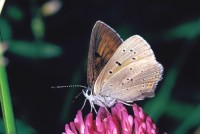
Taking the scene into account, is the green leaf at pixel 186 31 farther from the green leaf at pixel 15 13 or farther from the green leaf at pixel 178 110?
the green leaf at pixel 15 13

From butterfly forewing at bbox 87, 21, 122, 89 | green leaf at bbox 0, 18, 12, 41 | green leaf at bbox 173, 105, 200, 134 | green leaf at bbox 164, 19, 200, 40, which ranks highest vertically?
butterfly forewing at bbox 87, 21, 122, 89

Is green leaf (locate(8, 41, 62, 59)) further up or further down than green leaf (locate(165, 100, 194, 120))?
further up

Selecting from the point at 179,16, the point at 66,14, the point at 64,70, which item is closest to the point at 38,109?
the point at 64,70

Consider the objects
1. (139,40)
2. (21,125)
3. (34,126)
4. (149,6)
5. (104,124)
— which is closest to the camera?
(104,124)

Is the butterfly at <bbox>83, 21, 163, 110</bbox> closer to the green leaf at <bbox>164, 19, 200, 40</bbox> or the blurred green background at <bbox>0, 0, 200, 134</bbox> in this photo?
the blurred green background at <bbox>0, 0, 200, 134</bbox>

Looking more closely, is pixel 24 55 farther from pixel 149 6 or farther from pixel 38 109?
pixel 149 6

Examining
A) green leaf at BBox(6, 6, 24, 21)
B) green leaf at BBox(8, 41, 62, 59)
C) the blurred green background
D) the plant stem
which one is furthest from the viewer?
green leaf at BBox(6, 6, 24, 21)

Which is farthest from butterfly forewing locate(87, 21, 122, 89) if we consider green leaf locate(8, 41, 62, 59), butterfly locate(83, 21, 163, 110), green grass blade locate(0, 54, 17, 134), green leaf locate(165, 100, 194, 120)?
green leaf locate(165, 100, 194, 120)

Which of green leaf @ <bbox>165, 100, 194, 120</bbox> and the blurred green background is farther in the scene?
green leaf @ <bbox>165, 100, 194, 120</bbox>

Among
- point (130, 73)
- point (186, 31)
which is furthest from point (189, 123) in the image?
point (186, 31)
